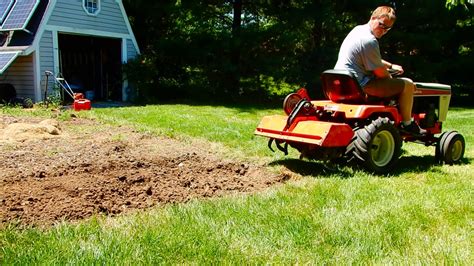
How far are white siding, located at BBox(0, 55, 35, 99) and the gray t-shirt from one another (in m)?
11.0

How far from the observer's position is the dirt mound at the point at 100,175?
3.71 metres

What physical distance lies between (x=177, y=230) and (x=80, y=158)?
283cm

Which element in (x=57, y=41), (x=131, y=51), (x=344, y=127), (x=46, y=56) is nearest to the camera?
(x=344, y=127)

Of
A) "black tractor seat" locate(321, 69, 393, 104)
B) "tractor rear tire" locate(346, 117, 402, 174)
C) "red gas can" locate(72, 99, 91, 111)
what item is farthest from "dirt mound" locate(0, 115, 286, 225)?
"red gas can" locate(72, 99, 91, 111)

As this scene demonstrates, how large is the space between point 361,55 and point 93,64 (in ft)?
47.2

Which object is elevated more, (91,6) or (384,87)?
(91,6)

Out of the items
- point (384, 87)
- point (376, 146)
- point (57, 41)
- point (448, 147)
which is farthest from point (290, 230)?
point (57, 41)

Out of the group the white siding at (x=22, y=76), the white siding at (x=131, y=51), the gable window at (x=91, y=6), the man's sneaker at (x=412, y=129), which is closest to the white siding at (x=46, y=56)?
the white siding at (x=22, y=76)

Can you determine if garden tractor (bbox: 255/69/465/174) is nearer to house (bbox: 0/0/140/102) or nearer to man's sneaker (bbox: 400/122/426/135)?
man's sneaker (bbox: 400/122/426/135)

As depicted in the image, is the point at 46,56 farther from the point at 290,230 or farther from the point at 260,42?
the point at 290,230

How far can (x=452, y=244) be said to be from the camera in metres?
3.04

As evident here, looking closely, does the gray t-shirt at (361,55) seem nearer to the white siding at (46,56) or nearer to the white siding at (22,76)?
the white siding at (46,56)

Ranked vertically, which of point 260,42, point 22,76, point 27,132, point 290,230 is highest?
point 260,42

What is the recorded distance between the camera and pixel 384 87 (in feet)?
18.1
